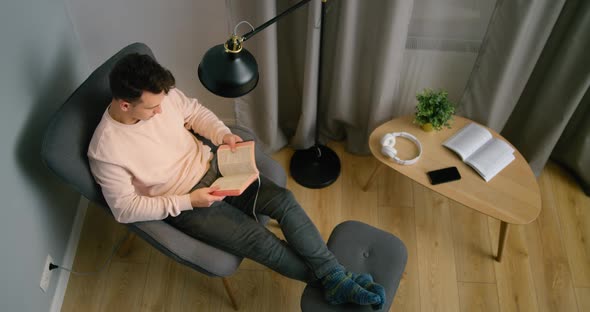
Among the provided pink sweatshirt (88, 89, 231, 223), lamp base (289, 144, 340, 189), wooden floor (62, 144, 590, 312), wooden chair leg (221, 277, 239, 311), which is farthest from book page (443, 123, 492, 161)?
wooden chair leg (221, 277, 239, 311)

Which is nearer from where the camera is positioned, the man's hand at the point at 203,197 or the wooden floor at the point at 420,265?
the man's hand at the point at 203,197

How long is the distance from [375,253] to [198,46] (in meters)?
1.22

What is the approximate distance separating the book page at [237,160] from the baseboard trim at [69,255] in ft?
2.80

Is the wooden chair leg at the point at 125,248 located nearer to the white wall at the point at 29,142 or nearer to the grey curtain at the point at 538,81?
the white wall at the point at 29,142

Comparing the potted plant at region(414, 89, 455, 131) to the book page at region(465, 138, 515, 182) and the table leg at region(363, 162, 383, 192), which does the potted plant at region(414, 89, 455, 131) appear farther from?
the table leg at region(363, 162, 383, 192)

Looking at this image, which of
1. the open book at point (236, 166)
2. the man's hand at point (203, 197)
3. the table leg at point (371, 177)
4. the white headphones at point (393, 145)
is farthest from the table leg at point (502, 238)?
the man's hand at point (203, 197)

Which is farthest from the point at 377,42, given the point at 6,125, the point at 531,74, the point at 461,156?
the point at 6,125

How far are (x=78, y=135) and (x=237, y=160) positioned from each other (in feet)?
1.81

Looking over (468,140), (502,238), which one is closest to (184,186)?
(468,140)

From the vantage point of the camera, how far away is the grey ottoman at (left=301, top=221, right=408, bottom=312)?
170 centimetres

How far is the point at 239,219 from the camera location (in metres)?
1.79

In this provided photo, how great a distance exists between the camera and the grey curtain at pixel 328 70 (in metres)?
2.00

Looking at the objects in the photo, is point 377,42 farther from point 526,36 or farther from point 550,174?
point 550,174

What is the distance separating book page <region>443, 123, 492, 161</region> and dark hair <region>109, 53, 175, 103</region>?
123cm
